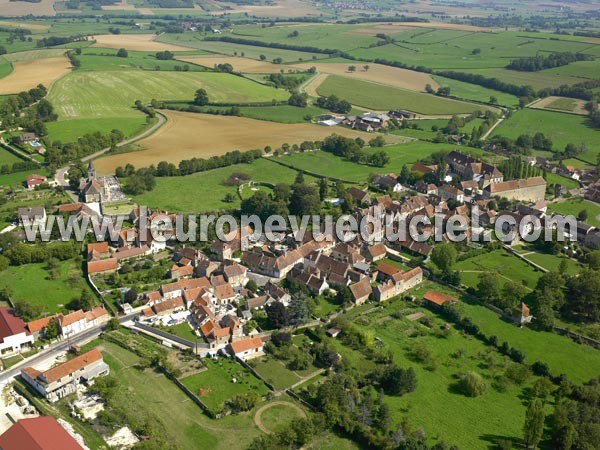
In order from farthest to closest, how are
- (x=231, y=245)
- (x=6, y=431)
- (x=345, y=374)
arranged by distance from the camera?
(x=231, y=245) < (x=345, y=374) < (x=6, y=431)

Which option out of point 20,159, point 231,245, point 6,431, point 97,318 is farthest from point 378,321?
point 20,159

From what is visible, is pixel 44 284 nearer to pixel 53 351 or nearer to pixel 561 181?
pixel 53 351

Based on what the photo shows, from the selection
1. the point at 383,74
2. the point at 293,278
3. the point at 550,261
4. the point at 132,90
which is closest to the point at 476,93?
the point at 383,74

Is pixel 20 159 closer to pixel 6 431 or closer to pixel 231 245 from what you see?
pixel 231 245

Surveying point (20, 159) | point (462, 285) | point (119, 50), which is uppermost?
point (119, 50)

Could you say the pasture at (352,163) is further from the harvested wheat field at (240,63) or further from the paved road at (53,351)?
the harvested wheat field at (240,63)

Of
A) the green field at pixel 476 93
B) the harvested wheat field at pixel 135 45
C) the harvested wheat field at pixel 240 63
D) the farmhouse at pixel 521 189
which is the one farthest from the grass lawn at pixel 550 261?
the harvested wheat field at pixel 135 45
